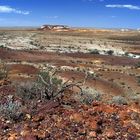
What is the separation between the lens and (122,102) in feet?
45.0

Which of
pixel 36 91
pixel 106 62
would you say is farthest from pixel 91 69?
pixel 36 91

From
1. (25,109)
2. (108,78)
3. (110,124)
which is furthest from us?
(108,78)

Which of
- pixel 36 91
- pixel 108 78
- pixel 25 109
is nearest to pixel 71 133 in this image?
pixel 25 109

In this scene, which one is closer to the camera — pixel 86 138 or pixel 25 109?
pixel 86 138

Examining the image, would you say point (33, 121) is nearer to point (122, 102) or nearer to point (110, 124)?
point (110, 124)

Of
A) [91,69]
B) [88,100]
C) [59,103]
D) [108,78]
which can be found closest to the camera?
[59,103]

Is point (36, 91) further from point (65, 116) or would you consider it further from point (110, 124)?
point (110, 124)

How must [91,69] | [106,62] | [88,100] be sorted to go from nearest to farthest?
[88,100], [91,69], [106,62]

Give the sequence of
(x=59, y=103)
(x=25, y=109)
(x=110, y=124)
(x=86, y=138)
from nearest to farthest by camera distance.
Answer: (x=86, y=138)
(x=110, y=124)
(x=25, y=109)
(x=59, y=103)

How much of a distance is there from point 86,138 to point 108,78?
100 ft

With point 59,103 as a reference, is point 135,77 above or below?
below

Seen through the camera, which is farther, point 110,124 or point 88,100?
point 88,100

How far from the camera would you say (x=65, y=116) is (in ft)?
35.2

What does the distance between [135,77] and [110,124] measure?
3216 cm
